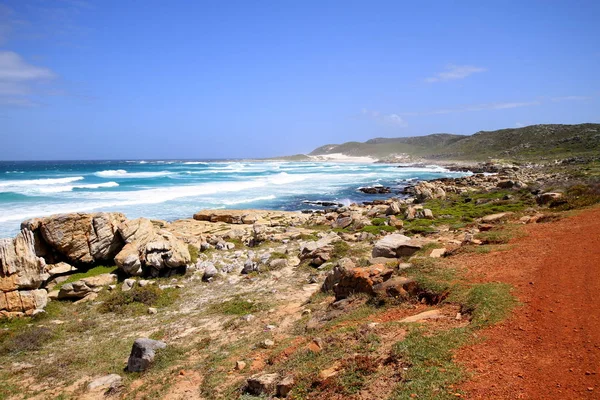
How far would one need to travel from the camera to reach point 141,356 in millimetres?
9188

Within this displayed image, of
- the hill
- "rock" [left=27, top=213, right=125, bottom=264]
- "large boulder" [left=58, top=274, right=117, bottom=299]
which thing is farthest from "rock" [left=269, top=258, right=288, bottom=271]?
the hill

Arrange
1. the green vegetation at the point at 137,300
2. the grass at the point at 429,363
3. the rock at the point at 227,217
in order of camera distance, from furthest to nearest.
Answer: the rock at the point at 227,217
the green vegetation at the point at 137,300
the grass at the point at 429,363

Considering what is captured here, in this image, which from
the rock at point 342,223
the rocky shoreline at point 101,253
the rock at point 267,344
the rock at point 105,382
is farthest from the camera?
the rock at point 342,223

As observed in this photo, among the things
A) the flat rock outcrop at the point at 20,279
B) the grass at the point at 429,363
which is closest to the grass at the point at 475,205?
the grass at the point at 429,363

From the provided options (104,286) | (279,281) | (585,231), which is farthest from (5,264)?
(585,231)

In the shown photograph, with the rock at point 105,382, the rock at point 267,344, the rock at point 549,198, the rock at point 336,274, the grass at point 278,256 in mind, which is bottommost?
the rock at point 105,382

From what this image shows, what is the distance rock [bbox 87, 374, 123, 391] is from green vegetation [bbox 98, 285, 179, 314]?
14.4ft

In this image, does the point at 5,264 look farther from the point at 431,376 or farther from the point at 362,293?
the point at 431,376

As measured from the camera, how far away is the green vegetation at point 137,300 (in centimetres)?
1334

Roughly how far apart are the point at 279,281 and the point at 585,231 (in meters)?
11.3

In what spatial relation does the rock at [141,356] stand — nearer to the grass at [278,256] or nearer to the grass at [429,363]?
the grass at [429,363]

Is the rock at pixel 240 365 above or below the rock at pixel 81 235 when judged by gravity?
below

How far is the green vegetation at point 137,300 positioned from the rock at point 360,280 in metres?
6.63

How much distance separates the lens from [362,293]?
34.8 feet
